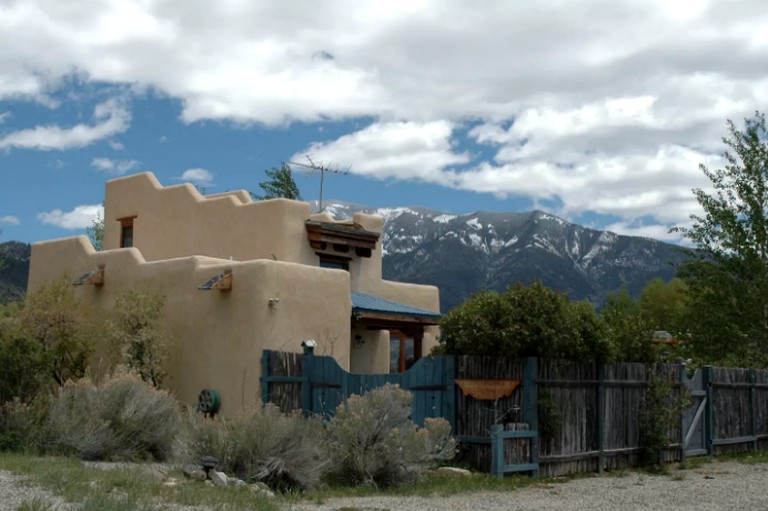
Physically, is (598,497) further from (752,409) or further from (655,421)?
(752,409)

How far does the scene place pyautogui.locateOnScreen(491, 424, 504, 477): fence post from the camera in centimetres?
1491

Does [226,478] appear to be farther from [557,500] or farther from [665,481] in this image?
[665,481]

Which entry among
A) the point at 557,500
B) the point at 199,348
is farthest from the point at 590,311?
the point at 199,348

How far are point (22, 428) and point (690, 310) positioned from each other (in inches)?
768

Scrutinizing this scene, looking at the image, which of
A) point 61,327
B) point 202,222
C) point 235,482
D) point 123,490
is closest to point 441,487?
point 235,482

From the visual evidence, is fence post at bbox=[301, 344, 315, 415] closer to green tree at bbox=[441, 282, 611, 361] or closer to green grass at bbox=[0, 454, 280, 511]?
green tree at bbox=[441, 282, 611, 361]

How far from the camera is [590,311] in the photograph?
654 inches

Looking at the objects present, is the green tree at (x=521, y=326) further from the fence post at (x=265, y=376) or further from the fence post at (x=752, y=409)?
the fence post at (x=752, y=409)

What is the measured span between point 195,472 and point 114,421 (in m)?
3.72

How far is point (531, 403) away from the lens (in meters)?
15.4

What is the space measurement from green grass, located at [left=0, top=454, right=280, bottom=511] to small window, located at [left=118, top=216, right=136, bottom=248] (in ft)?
54.4

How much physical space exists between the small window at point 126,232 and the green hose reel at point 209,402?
32.9 ft

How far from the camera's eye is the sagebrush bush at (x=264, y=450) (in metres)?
13.3

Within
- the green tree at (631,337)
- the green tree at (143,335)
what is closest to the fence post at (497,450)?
the green tree at (631,337)
